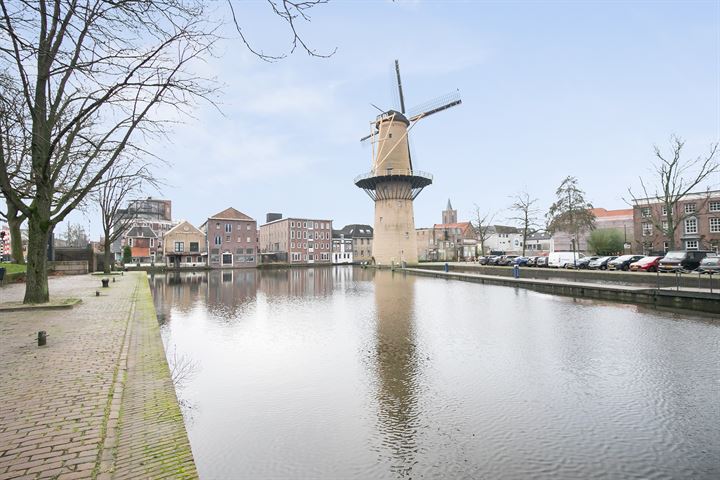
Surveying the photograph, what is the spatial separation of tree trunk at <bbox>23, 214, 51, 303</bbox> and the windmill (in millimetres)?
49349

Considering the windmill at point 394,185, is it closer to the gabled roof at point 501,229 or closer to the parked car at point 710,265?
the parked car at point 710,265

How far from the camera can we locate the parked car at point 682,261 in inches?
1148

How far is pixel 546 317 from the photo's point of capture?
17094 millimetres

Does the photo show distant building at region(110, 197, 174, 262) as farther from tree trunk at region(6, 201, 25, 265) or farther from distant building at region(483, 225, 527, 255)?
distant building at region(483, 225, 527, 255)

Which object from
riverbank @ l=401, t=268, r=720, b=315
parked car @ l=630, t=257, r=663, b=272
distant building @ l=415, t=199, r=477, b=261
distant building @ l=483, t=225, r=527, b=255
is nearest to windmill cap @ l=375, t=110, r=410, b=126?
riverbank @ l=401, t=268, r=720, b=315

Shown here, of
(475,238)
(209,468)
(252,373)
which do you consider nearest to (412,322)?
(252,373)

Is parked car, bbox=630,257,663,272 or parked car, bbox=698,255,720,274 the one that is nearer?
parked car, bbox=698,255,720,274

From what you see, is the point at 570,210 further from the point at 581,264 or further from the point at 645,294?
the point at 645,294

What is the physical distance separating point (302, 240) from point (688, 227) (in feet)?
225

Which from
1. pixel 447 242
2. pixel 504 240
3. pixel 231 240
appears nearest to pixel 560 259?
pixel 231 240

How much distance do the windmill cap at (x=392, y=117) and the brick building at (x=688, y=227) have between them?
3336 centimetres

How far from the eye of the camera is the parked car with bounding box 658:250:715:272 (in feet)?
95.7

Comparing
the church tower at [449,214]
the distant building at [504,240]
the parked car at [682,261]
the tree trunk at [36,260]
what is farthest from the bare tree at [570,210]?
the church tower at [449,214]

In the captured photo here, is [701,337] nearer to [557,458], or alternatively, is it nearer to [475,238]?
[557,458]
